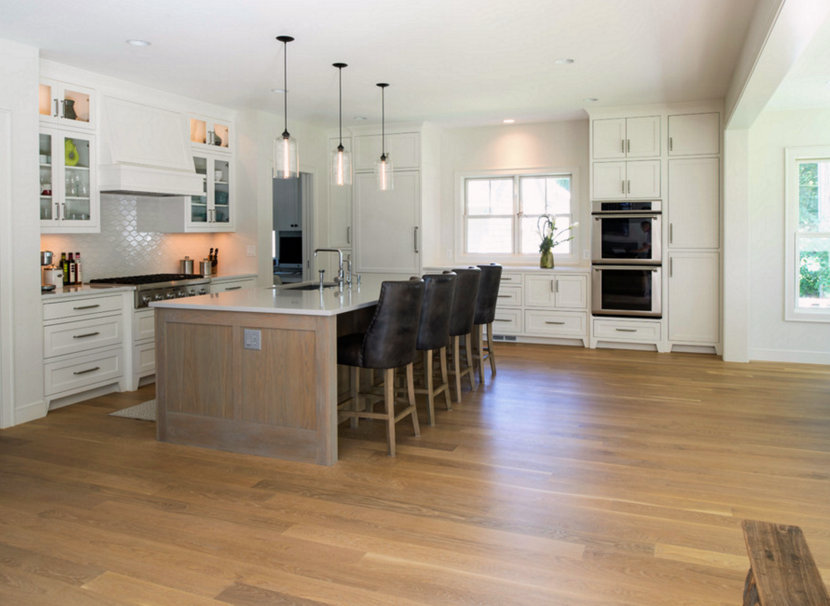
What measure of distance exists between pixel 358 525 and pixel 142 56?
3860 mm

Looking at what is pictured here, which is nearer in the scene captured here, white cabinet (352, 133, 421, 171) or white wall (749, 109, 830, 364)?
white wall (749, 109, 830, 364)

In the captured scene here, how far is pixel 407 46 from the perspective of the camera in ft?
15.2

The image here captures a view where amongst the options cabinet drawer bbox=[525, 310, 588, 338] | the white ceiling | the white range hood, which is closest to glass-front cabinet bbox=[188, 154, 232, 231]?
the white range hood

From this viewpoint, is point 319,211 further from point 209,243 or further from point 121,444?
point 121,444

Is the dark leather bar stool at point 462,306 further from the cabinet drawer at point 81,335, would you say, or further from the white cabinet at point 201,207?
the white cabinet at point 201,207

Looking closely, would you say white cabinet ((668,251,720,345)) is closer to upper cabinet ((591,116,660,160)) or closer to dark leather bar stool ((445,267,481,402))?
upper cabinet ((591,116,660,160))

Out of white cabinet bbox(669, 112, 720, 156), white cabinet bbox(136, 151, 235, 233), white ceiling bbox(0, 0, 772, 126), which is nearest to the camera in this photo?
white ceiling bbox(0, 0, 772, 126)

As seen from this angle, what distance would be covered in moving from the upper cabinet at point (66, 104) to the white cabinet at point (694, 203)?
5.39m

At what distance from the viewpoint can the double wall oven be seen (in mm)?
6816

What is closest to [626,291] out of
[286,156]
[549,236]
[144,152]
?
[549,236]

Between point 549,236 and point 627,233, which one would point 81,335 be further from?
point 627,233

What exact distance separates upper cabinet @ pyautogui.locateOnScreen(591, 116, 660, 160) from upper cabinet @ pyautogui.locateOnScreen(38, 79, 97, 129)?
4770mm

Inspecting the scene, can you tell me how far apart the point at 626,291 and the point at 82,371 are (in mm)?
5124

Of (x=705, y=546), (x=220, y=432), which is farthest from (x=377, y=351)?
(x=705, y=546)
